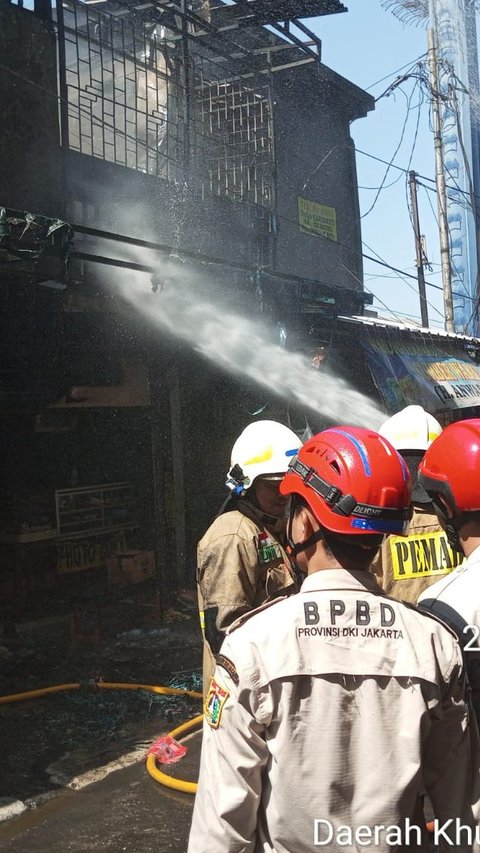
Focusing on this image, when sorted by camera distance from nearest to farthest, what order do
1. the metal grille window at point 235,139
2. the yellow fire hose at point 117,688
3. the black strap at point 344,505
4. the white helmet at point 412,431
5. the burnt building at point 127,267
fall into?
the black strap at point 344,505 < the white helmet at point 412,431 < the yellow fire hose at point 117,688 < the burnt building at point 127,267 < the metal grille window at point 235,139

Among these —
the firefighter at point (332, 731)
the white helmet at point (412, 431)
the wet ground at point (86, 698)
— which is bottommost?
the wet ground at point (86, 698)

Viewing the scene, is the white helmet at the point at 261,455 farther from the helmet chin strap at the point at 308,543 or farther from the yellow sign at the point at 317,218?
the yellow sign at the point at 317,218

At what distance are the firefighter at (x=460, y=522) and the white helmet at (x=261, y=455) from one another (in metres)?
1.45

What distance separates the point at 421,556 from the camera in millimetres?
3729

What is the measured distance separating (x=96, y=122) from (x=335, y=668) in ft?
30.6

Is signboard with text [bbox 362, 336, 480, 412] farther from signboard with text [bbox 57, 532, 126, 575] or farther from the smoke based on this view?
signboard with text [bbox 57, 532, 126, 575]

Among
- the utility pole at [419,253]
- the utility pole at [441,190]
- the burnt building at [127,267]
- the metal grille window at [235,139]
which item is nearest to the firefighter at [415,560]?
the burnt building at [127,267]

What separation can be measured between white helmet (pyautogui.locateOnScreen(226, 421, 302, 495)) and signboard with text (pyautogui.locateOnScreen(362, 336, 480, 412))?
6757 mm

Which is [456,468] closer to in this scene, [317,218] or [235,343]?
[235,343]

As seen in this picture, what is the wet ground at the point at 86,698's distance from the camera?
18.1 ft

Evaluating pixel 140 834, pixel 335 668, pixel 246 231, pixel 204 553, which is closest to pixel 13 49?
pixel 246 231

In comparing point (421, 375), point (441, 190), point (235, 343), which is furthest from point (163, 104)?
point (441, 190)

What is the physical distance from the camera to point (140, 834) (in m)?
4.52

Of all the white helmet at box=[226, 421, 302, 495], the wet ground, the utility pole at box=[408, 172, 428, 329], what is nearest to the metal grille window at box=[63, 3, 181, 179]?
the wet ground
